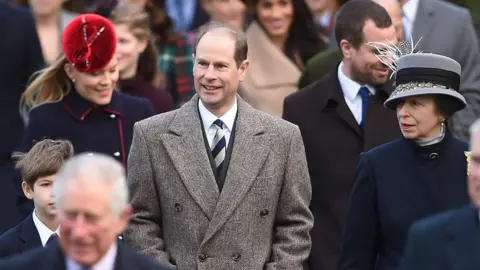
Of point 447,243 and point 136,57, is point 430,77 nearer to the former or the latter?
point 447,243

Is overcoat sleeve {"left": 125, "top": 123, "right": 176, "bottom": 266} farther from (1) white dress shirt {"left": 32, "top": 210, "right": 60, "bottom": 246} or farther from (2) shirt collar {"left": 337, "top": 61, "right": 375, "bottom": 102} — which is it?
(2) shirt collar {"left": 337, "top": 61, "right": 375, "bottom": 102}

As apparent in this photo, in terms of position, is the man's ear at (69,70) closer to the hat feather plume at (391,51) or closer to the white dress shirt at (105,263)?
the hat feather plume at (391,51)

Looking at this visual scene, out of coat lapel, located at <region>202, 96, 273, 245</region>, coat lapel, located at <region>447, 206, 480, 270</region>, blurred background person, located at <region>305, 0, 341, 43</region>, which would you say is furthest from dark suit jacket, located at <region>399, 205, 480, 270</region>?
blurred background person, located at <region>305, 0, 341, 43</region>

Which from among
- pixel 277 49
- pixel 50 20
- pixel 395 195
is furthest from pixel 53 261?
pixel 50 20

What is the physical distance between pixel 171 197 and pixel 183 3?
642 cm

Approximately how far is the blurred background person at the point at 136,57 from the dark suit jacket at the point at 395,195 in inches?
116

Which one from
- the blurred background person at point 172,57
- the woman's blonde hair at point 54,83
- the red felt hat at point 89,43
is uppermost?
the red felt hat at point 89,43

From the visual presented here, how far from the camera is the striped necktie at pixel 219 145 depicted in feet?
26.8

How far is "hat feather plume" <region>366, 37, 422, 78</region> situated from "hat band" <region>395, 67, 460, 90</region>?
0.30m

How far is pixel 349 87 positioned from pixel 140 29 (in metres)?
2.24

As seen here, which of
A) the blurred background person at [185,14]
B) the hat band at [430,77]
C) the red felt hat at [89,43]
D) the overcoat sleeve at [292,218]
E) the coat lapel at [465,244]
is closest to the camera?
the coat lapel at [465,244]

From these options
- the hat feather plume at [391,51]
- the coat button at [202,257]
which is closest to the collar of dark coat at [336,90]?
the hat feather plume at [391,51]

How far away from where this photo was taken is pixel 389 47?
8672 millimetres

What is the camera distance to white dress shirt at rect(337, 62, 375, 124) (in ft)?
30.6
